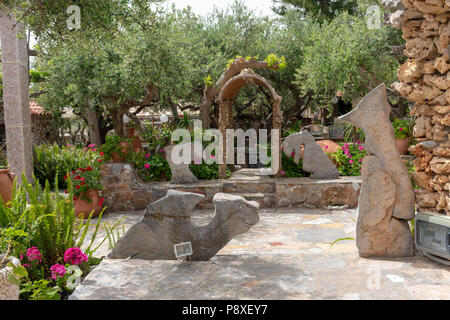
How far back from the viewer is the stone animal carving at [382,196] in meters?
3.79

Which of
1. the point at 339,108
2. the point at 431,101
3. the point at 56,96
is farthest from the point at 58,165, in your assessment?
the point at 339,108

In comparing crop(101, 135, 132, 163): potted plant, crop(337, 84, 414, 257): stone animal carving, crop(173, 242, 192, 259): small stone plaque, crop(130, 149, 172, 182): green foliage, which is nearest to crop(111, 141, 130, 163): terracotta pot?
crop(101, 135, 132, 163): potted plant

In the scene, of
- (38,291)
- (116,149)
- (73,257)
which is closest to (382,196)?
(73,257)

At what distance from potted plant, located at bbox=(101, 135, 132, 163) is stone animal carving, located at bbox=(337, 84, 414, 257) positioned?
237 inches

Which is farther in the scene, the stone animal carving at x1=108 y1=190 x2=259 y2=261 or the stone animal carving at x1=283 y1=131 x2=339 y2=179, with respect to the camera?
the stone animal carving at x1=283 y1=131 x2=339 y2=179

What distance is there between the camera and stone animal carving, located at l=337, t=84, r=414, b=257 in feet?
12.4

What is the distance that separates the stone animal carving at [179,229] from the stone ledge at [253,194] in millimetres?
4003

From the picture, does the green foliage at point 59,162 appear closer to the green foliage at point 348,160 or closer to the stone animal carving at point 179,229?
the stone animal carving at point 179,229

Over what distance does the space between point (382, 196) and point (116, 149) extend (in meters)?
6.25

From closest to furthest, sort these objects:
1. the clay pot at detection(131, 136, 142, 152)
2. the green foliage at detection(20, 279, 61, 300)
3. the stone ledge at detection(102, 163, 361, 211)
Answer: the green foliage at detection(20, 279, 61, 300) → the stone ledge at detection(102, 163, 361, 211) → the clay pot at detection(131, 136, 142, 152)

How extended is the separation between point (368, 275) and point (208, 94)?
24.4ft

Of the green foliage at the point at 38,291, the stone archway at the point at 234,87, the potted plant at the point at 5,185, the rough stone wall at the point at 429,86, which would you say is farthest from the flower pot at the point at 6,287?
the stone archway at the point at 234,87

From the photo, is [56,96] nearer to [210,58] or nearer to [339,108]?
[210,58]

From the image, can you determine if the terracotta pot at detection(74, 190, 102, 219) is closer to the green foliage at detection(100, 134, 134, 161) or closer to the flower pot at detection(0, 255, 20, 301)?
the green foliage at detection(100, 134, 134, 161)
